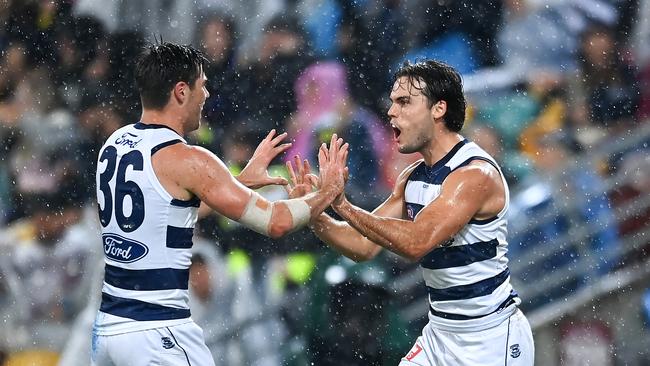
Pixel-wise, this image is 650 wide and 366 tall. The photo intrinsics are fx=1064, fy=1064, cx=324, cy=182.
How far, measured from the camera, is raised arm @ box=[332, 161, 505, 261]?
13.3 feet

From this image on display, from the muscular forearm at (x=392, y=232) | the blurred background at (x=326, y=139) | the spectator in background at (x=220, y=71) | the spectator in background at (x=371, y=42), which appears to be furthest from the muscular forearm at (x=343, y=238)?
the spectator in background at (x=220, y=71)

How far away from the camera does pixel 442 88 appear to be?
446 cm

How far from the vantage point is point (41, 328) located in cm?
718

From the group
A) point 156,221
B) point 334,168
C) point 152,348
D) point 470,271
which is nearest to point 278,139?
point 334,168

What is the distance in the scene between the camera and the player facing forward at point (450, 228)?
4.10m

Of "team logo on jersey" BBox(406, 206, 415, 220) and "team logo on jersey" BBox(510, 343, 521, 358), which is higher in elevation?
"team logo on jersey" BBox(406, 206, 415, 220)

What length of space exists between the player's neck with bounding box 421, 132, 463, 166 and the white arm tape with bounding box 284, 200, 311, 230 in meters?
0.64

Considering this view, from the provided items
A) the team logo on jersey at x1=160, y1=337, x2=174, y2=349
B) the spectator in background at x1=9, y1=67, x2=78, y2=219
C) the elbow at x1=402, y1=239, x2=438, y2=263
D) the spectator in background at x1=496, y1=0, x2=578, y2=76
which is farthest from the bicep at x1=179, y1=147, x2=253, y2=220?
the spectator in background at x1=9, y1=67, x2=78, y2=219

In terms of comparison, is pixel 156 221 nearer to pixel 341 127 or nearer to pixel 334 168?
pixel 334 168

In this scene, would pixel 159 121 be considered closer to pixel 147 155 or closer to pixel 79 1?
pixel 147 155

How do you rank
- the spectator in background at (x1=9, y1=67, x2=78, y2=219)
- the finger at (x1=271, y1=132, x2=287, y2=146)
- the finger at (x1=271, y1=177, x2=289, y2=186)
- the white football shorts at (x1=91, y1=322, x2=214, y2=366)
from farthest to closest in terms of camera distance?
the spectator in background at (x1=9, y1=67, x2=78, y2=219), the finger at (x1=271, y1=132, x2=287, y2=146), the finger at (x1=271, y1=177, x2=289, y2=186), the white football shorts at (x1=91, y1=322, x2=214, y2=366)

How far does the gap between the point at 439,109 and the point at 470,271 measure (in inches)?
27.5

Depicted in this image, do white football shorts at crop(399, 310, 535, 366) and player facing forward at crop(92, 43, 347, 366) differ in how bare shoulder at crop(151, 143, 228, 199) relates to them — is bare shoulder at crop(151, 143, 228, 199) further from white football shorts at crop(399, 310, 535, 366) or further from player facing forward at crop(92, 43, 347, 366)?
white football shorts at crop(399, 310, 535, 366)

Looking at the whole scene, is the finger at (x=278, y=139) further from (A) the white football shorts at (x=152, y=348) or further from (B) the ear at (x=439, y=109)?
(A) the white football shorts at (x=152, y=348)
